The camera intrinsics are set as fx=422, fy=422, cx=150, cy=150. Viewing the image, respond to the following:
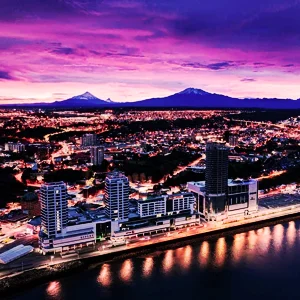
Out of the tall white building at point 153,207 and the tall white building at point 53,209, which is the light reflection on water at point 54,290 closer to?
the tall white building at point 53,209

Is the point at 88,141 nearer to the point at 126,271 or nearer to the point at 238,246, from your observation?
the point at 238,246

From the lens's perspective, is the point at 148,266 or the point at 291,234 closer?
the point at 148,266

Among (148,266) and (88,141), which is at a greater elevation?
(88,141)

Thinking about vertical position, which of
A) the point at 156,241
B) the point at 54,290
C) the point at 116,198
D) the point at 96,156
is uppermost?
the point at 116,198

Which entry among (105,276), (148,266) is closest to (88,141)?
(148,266)

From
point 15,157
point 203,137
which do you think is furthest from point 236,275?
point 203,137

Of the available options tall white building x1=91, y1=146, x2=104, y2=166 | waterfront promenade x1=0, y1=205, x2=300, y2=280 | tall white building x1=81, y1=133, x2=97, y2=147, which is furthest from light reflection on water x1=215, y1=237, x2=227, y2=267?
tall white building x1=81, y1=133, x2=97, y2=147

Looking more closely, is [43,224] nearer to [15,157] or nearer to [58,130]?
[15,157]
